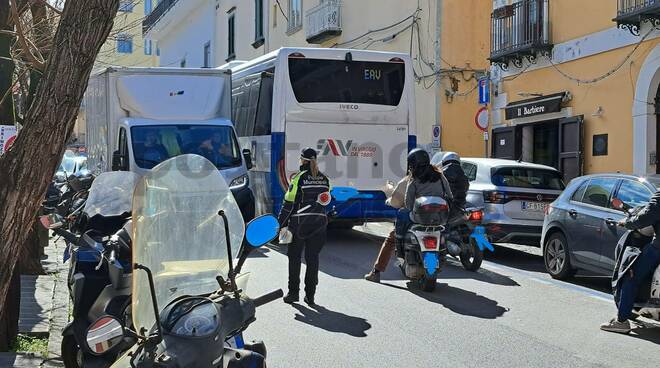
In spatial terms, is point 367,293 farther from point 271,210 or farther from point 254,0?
point 254,0

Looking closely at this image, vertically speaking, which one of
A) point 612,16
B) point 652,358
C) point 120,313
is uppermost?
point 612,16

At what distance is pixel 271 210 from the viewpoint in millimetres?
13945

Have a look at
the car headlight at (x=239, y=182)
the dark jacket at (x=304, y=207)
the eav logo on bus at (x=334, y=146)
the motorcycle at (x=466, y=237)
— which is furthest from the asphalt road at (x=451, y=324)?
the eav logo on bus at (x=334, y=146)

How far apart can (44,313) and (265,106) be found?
7255 millimetres

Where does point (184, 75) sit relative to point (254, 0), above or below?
below

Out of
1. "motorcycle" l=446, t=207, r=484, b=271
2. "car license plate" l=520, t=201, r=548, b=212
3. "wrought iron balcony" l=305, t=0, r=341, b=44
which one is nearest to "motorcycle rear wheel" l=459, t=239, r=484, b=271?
"motorcycle" l=446, t=207, r=484, b=271

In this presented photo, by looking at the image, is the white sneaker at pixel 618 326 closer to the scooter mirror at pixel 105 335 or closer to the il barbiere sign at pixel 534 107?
the scooter mirror at pixel 105 335

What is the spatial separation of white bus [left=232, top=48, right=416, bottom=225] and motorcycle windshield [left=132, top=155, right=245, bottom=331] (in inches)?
389

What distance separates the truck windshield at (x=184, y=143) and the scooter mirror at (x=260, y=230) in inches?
404

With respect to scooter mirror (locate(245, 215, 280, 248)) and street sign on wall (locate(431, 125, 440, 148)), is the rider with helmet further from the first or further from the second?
street sign on wall (locate(431, 125, 440, 148))

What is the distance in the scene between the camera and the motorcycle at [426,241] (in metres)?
8.95

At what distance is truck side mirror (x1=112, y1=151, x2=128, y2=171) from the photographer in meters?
13.6

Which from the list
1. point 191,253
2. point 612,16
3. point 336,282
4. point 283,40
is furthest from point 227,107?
point 283,40

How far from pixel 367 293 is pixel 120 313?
5.32 m
